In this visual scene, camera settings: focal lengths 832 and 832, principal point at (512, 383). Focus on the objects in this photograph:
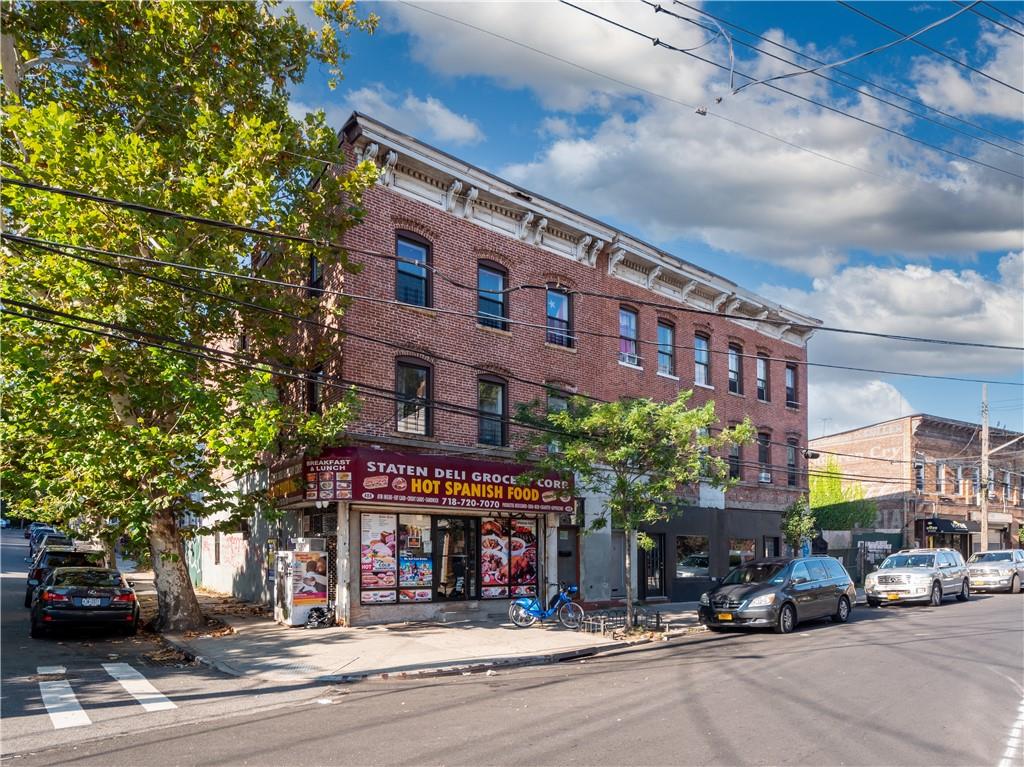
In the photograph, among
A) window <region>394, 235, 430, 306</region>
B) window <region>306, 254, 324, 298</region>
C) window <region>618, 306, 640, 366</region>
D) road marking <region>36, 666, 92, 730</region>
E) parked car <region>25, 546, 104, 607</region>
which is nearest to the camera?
road marking <region>36, 666, 92, 730</region>

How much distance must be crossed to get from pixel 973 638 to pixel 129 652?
642 inches

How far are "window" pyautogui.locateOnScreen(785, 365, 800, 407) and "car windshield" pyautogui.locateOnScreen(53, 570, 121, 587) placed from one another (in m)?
25.7

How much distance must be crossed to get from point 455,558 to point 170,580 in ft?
22.6

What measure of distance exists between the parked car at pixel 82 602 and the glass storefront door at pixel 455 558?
277 inches

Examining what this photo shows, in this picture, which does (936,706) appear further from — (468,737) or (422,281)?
(422,281)

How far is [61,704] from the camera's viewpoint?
10.5m

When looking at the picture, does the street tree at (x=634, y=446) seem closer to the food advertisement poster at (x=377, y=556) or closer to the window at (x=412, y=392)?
the window at (x=412, y=392)

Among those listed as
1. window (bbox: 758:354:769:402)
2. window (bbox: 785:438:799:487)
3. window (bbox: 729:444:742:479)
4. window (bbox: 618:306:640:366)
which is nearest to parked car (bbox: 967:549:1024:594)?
window (bbox: 785:438:799:487)

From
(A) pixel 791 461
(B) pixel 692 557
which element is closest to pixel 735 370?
(A) pixel 791 461

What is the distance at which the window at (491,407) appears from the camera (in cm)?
2259

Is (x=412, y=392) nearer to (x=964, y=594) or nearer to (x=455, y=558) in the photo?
(x=455, y=558)

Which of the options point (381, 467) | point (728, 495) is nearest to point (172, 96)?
point (381, 467)

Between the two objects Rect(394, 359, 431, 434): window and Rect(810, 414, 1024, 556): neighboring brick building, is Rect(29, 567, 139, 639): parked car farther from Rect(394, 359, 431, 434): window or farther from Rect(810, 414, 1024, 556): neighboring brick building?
Rect(810, 414, 1024, 556): neighboring brick building

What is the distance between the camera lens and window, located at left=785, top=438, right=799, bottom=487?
110 feet
